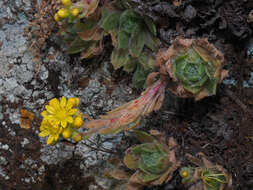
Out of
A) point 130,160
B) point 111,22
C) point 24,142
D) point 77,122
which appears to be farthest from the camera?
point 24,142

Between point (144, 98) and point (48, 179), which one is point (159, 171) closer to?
point (144, 98)

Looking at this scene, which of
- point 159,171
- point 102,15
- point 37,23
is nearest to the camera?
point 159,171

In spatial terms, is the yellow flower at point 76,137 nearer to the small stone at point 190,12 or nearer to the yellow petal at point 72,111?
the yellow petal at point 72,111

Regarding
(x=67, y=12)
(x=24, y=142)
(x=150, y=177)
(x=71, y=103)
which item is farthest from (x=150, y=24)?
(x=24, y=142)

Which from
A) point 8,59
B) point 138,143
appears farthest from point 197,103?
point 8,59

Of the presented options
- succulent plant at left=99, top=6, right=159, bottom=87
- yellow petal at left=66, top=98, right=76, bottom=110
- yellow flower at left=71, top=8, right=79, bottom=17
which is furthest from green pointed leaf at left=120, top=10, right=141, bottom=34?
yellow petal at left=66, top=98, right=76, bottom=110

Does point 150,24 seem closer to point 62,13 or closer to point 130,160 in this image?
point 62,13
